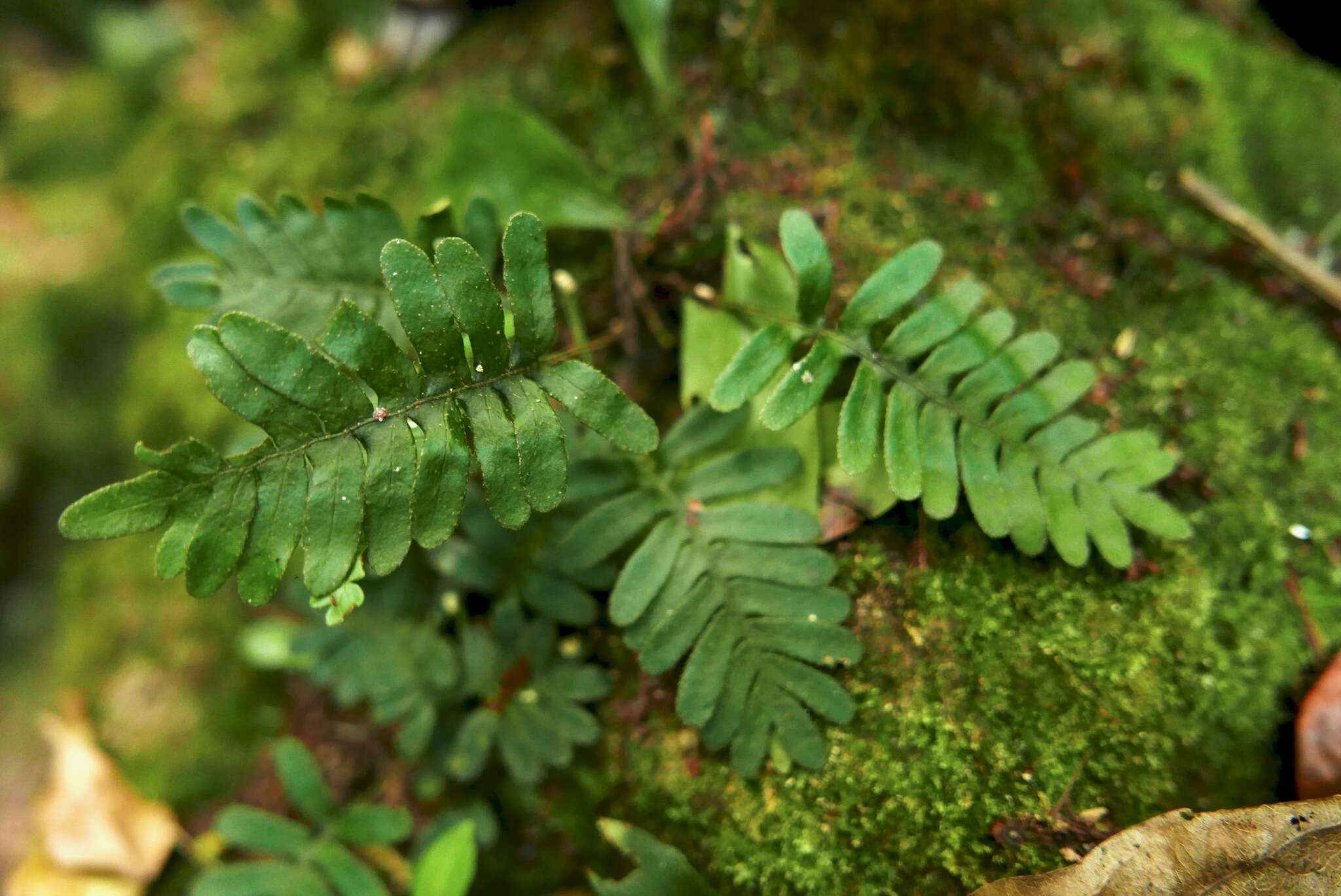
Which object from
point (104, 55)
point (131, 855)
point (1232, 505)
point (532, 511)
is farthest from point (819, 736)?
point (104, 55)

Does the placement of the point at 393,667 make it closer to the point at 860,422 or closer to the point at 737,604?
the point at 737,604

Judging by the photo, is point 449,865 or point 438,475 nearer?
point 438,475

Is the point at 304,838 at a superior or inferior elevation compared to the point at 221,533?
inferior

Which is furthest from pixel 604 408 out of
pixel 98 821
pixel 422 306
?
pixel 98 821

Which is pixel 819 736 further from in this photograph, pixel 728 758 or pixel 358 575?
pixel 358 575

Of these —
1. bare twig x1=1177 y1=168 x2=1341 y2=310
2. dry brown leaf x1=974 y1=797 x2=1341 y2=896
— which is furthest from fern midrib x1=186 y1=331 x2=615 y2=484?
bare twig x1=1177 y1=168 x2=1341 y2=310

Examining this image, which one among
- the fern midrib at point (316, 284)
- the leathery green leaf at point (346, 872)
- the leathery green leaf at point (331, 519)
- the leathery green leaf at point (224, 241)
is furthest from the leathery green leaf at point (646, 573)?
the leathery green leaf at point (224, 241)

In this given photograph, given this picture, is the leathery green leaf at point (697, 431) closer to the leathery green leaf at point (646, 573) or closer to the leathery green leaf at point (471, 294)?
the leathery green leaf at point (646, 573)
